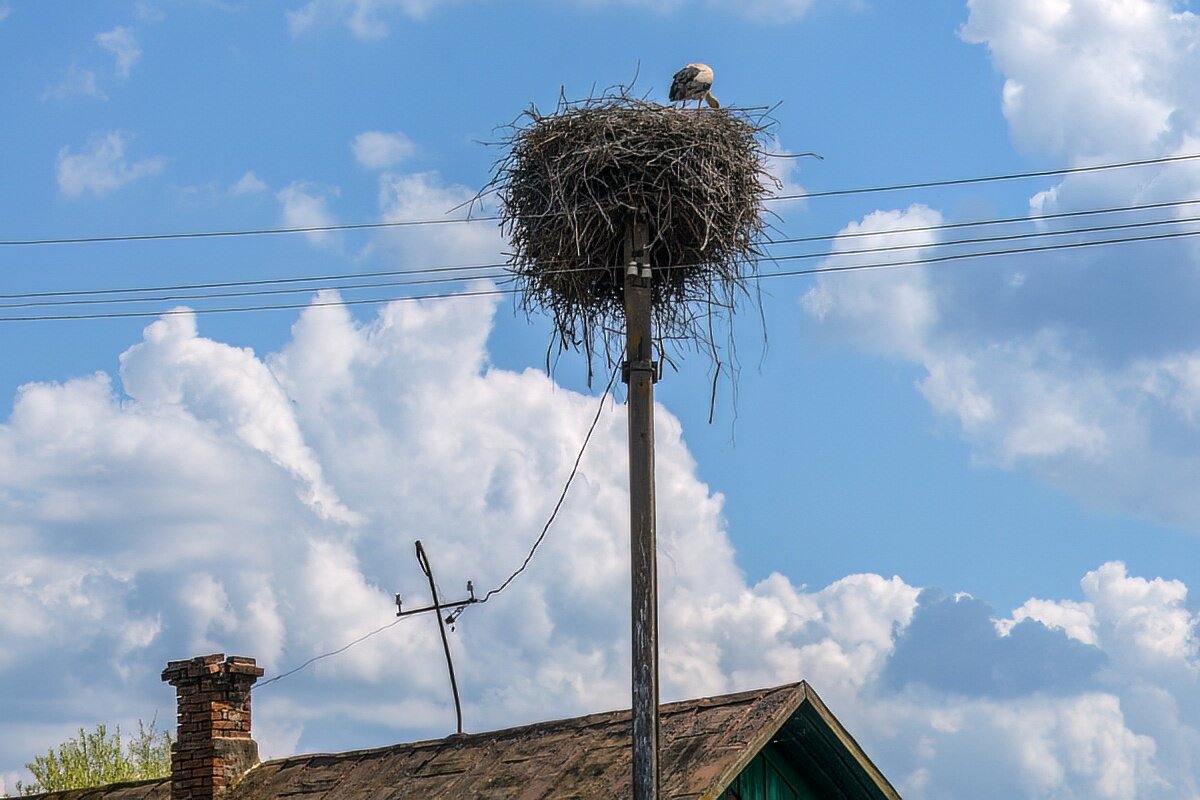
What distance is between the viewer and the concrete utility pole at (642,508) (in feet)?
33.7

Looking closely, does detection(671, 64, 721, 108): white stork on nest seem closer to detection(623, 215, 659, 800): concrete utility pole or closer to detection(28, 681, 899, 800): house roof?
detection(623, 215, 659, 800): concrete utility pole

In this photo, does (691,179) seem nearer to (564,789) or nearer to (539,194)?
(539,194)

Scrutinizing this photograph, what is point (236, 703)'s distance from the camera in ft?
48.2

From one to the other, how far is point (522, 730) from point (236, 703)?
3154 mm

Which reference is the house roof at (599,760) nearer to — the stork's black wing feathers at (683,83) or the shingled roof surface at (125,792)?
the shingled roof surface at (125,792)

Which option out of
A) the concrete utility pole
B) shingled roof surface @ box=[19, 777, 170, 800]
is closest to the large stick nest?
the concrete utility pole

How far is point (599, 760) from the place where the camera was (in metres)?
11.7

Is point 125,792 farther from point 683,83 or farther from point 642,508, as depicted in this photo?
point 683,83

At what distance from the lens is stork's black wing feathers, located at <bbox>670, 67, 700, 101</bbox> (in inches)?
519

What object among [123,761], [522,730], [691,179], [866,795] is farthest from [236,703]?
[123,761]

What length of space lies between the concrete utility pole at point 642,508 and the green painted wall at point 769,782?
1.89 metres

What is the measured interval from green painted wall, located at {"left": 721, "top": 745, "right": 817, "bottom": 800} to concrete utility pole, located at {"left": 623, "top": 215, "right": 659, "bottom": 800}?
6.20ft

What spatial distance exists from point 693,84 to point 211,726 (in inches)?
261

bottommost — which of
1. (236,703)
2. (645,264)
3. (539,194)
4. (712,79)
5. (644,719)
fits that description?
(644,719)
